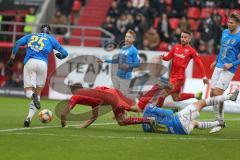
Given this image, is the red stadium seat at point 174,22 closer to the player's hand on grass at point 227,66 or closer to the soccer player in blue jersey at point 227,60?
the soccer player in blue jersey at point 227,60

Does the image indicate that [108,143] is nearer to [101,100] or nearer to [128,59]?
[101,100]

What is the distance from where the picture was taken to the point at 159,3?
3288 centimetres

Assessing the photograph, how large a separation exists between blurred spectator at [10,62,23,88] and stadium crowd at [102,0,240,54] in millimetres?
4161

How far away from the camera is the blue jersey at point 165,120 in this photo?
15570mm

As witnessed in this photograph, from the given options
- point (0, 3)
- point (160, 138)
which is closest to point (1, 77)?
point (0, 3)

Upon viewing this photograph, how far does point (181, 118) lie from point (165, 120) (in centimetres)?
45

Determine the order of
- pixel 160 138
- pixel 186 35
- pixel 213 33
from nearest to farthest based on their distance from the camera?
pixel 160 138
pixel 186 35
pixel 213 33

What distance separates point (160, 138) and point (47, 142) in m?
2.32

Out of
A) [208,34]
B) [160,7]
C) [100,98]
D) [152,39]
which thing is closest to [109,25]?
[160,7]

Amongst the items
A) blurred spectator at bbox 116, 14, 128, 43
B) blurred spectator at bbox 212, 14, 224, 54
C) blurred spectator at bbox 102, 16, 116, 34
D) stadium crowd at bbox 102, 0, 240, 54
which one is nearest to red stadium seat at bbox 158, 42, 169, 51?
stadium crowd at bbox 102, 0, 240, 54

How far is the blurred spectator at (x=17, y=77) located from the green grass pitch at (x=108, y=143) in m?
14.0

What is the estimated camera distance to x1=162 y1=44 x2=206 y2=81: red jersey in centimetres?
2036

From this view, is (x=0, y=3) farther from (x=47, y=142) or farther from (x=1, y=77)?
(x=47, y=142)

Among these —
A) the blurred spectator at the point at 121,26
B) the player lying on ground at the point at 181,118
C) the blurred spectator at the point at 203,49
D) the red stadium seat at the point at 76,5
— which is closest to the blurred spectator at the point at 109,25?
the blurred spectator at the point at 121,26
